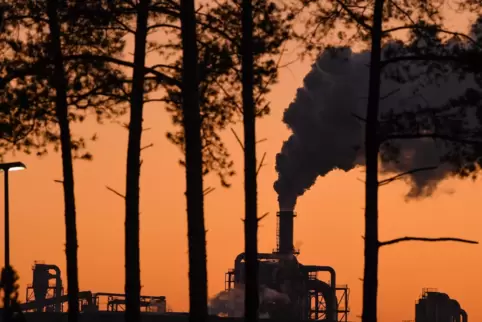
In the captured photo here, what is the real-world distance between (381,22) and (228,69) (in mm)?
4076

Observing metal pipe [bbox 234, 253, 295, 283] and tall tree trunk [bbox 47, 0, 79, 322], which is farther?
metal pipe [bbox 234, 253, 295, 283]

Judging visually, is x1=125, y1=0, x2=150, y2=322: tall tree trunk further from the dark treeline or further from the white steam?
the white steam

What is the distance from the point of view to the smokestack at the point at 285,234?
76875mm

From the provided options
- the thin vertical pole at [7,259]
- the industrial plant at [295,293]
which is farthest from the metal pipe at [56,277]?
the thin vertical pole at [7,259]

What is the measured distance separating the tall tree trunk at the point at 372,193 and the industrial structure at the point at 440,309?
57198 millimetres

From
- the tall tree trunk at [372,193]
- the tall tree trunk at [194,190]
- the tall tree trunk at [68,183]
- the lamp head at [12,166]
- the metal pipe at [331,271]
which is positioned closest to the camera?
the tall tree trunk at [194,190]

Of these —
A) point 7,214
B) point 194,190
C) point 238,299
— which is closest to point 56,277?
point 238,299

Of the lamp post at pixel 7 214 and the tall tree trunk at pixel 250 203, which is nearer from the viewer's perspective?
the tall tree trunk at pixel 250 203

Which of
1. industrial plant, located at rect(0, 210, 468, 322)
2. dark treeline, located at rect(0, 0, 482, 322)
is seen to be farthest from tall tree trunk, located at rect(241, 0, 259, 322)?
industrial plant, located at rect(0, 210, 468, 322)

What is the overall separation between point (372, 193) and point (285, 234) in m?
55.8

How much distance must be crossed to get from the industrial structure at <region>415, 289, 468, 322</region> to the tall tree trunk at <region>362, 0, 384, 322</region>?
57.2 m

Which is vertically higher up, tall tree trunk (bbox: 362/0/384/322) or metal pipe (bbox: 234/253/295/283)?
metal pipe (bbox: 234/253/295/283)

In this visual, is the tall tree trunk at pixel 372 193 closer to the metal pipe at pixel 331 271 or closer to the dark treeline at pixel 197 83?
the dark treeline at pixel 197 83

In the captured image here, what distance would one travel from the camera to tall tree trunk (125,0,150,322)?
27438 millimetres
